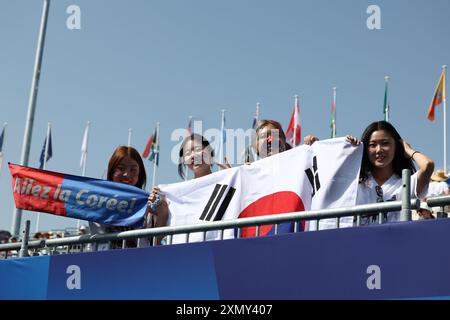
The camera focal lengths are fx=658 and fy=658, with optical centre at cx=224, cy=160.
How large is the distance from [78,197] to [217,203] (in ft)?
4.73

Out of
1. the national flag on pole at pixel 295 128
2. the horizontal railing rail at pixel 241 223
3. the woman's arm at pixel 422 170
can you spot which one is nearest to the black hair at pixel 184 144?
the horizontal railing rail at pixel 241 223

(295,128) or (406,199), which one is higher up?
(295,128)

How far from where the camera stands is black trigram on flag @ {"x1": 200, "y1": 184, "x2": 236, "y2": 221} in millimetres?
5770

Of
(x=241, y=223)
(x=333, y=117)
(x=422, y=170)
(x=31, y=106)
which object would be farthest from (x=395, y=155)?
(x=333, y=117)

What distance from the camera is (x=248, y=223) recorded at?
4.84 meters

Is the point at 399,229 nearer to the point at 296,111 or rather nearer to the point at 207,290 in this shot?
the point at 207,290

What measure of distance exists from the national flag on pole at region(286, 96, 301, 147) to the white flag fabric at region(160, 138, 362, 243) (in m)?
19.6

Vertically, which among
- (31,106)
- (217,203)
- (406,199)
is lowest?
(406,199)

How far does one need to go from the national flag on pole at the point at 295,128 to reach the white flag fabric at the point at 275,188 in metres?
19.6

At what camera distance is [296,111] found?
27.2 meters

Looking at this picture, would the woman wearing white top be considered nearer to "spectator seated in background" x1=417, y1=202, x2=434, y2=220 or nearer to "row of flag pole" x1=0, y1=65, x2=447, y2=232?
"spectator seated in background" x1=417, y1=202, x2=434, y2=220

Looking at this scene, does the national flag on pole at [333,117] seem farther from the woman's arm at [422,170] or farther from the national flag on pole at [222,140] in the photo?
the woman's arm at [422,170]

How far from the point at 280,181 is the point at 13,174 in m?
2.86

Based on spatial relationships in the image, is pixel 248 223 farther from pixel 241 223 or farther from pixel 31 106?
pixel 31 106
